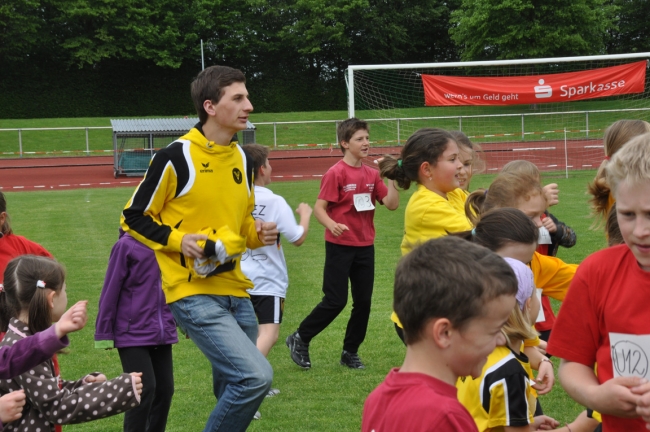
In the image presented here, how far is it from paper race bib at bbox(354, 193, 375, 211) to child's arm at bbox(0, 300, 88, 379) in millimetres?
3928

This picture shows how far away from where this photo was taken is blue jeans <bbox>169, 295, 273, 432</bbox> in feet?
13.0

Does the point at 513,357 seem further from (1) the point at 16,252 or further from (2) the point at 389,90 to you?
(2) the point at 389,90

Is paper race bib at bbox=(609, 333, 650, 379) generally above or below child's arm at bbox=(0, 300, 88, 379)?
above

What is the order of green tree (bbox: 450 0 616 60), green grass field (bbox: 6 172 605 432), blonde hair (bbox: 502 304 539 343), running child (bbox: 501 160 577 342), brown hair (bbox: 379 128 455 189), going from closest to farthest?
blonde hair (bbox: 502 304 539 343), brown hair (bbox: 379 128 455 189), running child (bbox: 501 160 577 342), green grass field (bbox: 6 172 605 432), green tree (bbox: 450 0 616 60)

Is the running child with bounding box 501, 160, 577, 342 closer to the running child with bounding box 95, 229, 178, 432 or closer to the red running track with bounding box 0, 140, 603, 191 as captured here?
the running child with bounding box 95, 229, 178, 432

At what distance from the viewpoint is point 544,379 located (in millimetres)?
3449

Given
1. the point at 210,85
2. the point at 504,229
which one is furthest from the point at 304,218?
the point at 504,229

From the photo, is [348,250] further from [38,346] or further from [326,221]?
[38,346]

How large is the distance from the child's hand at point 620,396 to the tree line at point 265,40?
Result: 1755 inches

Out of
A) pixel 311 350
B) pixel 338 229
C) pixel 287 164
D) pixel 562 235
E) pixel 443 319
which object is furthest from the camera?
pixel 287 164

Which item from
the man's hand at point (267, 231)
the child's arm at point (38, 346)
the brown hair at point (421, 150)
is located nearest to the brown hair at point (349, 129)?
the brown hair at point (421, 150)

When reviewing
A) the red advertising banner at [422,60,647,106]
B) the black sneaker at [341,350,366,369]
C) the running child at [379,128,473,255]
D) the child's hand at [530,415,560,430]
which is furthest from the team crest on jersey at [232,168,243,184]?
the red advertising banner at [422,60,647,106]

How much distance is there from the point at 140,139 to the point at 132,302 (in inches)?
1027

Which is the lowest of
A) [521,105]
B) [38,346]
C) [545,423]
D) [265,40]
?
[545,423]
